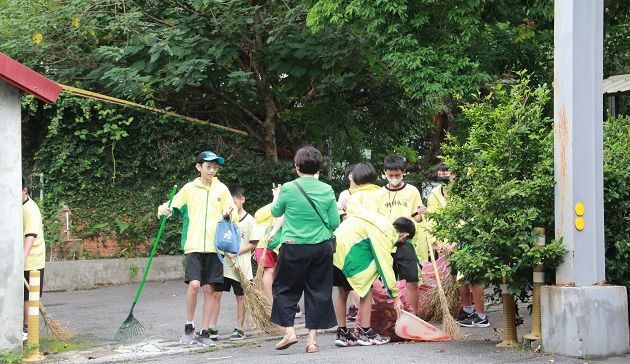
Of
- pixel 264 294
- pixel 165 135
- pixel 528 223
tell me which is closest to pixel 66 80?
pixel 165 135

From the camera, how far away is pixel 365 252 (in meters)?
8.76

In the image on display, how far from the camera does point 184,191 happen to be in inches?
369

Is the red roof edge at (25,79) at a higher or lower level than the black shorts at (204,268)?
higher

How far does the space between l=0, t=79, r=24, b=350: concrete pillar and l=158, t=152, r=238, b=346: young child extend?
61.3 inches

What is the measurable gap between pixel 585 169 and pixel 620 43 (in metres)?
9.80

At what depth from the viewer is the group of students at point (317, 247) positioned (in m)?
8.27

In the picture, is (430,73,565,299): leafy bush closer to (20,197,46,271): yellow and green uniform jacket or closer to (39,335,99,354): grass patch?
(39,335,99,354): grass patch

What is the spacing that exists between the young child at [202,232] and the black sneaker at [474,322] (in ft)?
9.58

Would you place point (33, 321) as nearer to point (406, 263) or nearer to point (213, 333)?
point (213, 333)

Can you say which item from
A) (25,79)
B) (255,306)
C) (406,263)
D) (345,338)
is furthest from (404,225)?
(25,79)

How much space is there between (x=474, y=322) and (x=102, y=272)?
8.15m

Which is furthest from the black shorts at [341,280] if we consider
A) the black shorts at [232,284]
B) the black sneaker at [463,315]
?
the black sneaker at [463,315]

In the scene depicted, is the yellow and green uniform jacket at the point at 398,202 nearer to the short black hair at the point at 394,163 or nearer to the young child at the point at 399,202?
the young child at the point at 399,202

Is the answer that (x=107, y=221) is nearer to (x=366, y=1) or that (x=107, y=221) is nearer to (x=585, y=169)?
(x=366, y=1)
